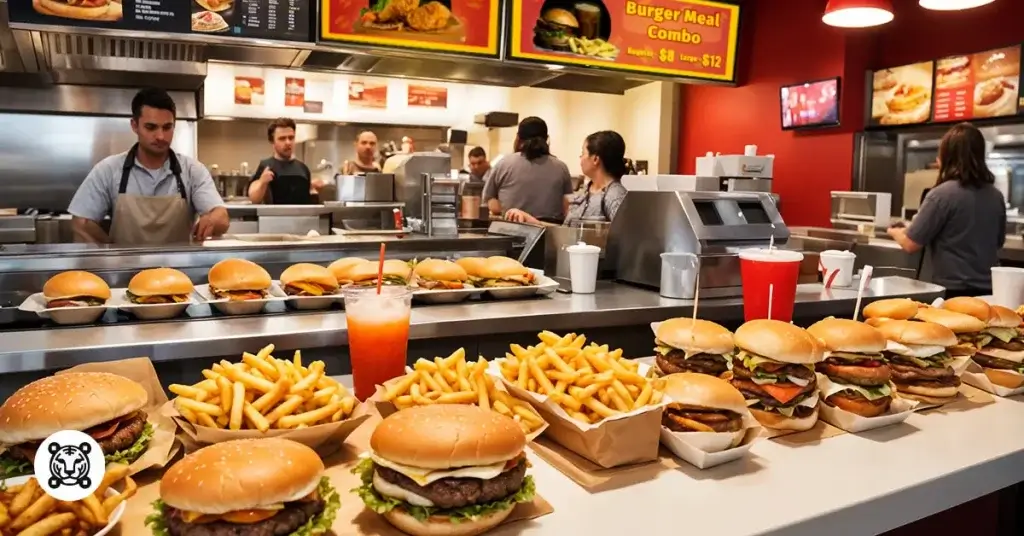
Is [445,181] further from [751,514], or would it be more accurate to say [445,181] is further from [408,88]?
[408,88]

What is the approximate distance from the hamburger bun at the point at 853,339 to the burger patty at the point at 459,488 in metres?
0.97

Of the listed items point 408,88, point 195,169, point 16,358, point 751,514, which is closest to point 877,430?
point 751,514

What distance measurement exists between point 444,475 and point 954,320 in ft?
5.38

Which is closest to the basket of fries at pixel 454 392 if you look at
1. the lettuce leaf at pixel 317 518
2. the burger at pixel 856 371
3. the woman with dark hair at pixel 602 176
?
the lettuce leaf at pixel 317 518

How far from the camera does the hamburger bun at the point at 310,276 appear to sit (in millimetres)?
2707

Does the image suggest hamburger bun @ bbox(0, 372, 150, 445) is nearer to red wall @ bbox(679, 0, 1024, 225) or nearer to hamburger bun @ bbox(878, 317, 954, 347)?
hamburger bun @ bbox(878, 317, 954, 347)

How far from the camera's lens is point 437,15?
402 cm

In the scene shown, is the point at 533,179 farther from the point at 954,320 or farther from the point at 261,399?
the point at 261,399

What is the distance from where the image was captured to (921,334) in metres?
1.90

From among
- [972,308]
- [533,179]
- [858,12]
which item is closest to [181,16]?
[533,179]

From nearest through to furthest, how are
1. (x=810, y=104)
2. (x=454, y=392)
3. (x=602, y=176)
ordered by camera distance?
(x=454, y=392), (x=602, y=176), (x=810, y=104)

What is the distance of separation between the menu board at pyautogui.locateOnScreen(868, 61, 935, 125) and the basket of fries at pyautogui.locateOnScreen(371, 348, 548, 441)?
6488 millimetres

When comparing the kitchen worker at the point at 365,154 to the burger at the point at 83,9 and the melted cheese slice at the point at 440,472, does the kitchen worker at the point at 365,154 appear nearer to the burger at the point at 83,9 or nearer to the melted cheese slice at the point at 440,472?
the burger at the point at 83,9

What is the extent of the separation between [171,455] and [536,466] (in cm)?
72
